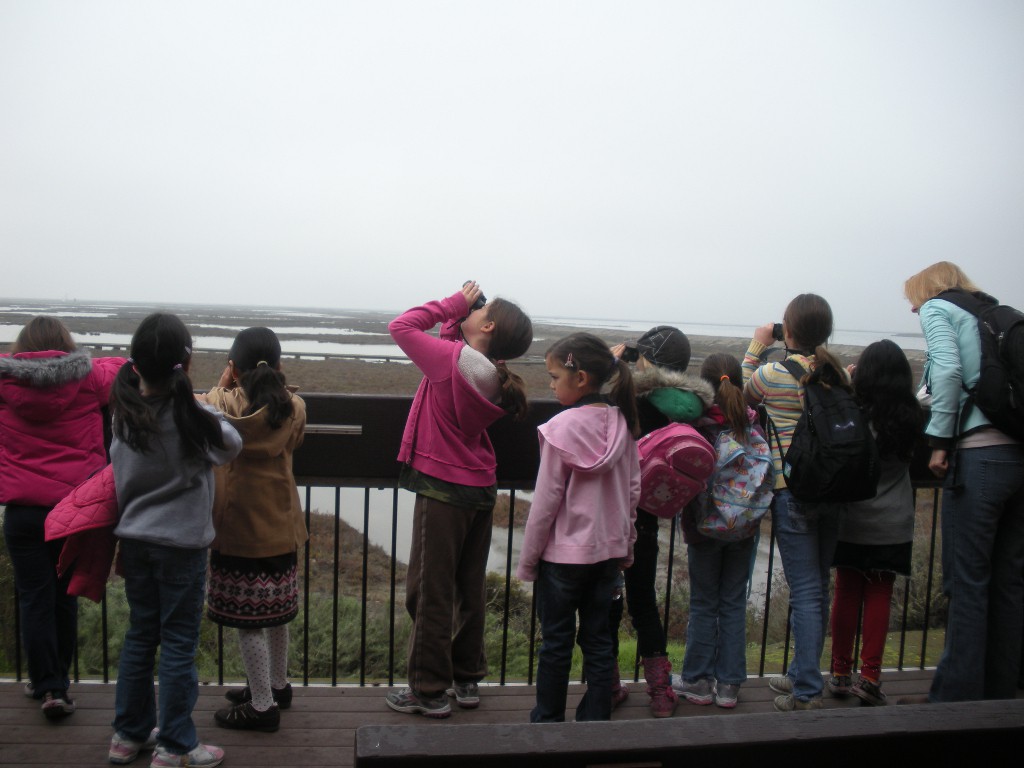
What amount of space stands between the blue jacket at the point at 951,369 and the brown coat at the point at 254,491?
8.40 feet

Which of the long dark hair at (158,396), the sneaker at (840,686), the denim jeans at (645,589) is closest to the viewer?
the long dark hair at (158,396)

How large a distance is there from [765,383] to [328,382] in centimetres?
2591

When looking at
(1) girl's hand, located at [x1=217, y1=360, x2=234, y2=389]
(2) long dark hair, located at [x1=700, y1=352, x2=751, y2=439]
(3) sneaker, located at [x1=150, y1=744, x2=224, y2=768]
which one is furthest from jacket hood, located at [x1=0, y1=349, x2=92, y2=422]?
(2) long dark hair, located at [x1=700, y1=352, x2=751, y2=439]

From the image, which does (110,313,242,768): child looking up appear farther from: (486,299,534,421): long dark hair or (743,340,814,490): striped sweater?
(743,340,814,490): striped sweater

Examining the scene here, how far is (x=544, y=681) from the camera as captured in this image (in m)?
2.83

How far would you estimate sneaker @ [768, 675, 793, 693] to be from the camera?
3.52 meters

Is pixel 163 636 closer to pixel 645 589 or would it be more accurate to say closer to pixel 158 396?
pixel 158 396


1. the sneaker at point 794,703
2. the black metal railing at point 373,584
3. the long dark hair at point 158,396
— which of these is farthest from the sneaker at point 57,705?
the sneaker at point 794,703

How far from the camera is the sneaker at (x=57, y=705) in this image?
9.68ft

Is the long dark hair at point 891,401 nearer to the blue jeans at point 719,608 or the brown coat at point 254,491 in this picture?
the blue jeans at point 719,608

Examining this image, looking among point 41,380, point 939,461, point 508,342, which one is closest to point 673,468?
point 508,342

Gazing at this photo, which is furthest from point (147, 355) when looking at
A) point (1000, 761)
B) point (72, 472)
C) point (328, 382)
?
point (328, 382)

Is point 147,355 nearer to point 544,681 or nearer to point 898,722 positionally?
point 544,681

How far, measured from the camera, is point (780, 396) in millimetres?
3305
